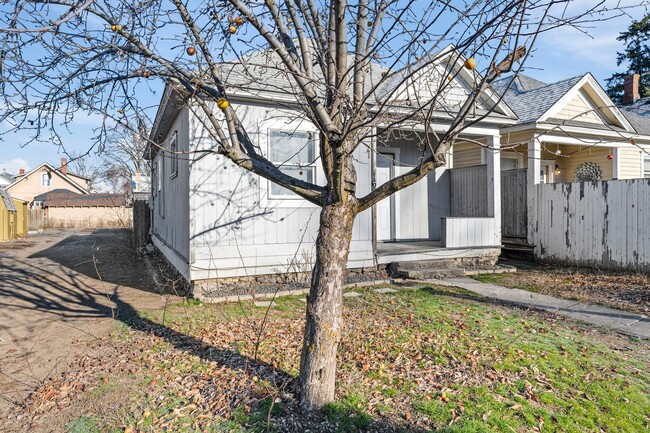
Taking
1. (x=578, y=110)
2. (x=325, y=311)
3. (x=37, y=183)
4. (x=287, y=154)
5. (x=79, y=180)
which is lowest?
(x=325, y=311)

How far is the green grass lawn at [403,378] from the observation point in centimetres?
300

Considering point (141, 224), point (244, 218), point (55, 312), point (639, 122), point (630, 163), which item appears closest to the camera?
point (55, 312)

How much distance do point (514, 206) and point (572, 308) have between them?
5668 mm

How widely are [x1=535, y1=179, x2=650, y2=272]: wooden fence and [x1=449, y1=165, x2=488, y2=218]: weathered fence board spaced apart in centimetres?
145

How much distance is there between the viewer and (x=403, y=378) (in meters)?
3.60

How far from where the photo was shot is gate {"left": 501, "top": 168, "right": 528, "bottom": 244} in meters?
10.8

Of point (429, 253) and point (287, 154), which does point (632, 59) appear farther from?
point (287, 154)

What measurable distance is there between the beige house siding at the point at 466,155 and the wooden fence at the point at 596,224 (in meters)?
2.41

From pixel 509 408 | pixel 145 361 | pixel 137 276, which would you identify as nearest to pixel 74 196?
pixel 137 276

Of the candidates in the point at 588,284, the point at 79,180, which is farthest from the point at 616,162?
the point at 79,180

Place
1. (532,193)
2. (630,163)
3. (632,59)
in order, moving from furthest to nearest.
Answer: (632,59)
(630,163)
(532,193)

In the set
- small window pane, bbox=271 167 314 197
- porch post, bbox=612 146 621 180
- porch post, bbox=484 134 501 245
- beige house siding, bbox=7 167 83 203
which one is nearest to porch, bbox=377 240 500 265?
porch post, bbox=484 134 501 245

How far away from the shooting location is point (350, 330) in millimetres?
4848

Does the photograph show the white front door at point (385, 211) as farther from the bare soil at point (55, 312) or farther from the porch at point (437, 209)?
the bare soil at point (55, 312)
